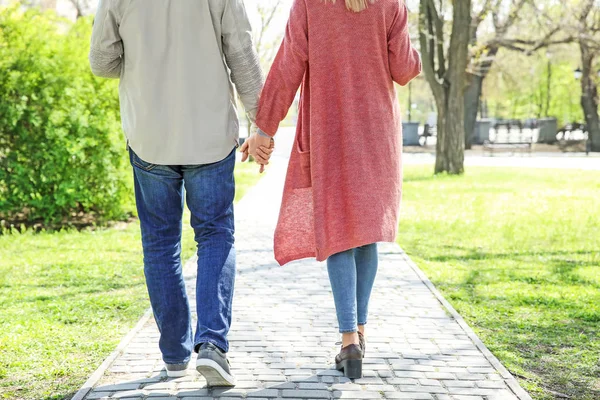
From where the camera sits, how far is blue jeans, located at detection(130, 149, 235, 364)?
3.52 m

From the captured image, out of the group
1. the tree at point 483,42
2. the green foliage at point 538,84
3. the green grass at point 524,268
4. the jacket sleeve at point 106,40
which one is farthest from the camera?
the green foliage at point 538,84

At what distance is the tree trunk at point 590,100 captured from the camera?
33688mm

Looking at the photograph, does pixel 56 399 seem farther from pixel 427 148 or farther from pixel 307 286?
pixel 427 148

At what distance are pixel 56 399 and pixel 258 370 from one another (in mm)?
966

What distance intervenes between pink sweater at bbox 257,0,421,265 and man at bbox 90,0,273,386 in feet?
0.77

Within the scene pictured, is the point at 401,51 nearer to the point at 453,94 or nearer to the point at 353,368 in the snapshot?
the point at 353,368

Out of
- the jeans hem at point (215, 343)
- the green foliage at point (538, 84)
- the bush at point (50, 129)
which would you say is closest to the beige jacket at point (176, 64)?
the jeans hem at point (215, 343)

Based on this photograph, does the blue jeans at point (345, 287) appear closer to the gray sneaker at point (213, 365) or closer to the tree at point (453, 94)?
the gray sneaker at point (213, 365)

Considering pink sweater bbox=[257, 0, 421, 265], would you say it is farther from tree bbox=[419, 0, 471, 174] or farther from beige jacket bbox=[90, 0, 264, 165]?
tree bbox=[419, 0, 471, 174]

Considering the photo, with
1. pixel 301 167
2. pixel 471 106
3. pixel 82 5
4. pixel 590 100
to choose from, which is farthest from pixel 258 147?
pixel 590 100

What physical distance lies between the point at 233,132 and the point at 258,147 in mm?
283

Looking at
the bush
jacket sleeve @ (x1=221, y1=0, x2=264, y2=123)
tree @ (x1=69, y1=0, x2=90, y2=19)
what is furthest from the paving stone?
tree @ (x1=69, y1=0, x2=90, y2=19)

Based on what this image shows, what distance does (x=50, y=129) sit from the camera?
9.34 m

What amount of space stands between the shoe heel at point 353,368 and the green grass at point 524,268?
0.82m
